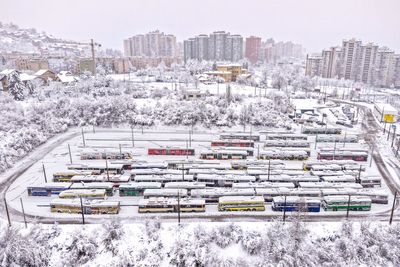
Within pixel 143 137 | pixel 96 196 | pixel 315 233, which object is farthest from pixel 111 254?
pixel 143 137

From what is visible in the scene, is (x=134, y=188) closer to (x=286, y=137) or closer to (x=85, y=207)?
(x=85, y=207)

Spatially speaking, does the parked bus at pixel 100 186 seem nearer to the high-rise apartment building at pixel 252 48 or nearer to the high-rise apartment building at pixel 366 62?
the high-rise apartment building at pixel 366 62

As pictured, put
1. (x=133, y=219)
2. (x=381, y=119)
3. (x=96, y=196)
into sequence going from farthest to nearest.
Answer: (x=381, y=119) → (x=96, y=196) → (x=133, y=219)

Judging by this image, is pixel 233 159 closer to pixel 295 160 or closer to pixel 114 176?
pixel 295 160

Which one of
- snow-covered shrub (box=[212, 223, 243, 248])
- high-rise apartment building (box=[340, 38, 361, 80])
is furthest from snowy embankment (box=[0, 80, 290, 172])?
high-rise apartment building (box=[340, 38, 361, 80])

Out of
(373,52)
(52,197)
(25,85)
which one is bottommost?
(52,197)

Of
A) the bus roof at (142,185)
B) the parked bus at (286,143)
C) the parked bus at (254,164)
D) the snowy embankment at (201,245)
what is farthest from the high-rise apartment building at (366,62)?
Answer: the bus roof at (142,185)

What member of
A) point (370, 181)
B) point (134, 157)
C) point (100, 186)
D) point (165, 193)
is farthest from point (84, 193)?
point (370, 181)
